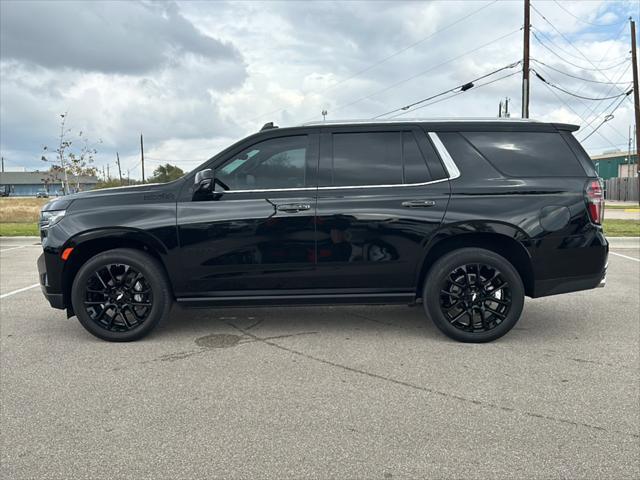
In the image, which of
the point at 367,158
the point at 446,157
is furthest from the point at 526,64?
the point at 367,158

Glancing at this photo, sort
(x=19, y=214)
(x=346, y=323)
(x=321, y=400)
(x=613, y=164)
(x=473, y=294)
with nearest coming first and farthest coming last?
(x=321, y=400) < (x=473, y=294) < (x=346, y=323) < (x=19, y=214) < (x=613, y=164)

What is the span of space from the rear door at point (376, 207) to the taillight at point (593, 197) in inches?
47.9

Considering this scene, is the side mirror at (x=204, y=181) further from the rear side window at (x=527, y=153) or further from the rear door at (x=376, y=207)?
the rear side window at (x=527, y=153)

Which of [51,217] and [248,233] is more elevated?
[51,217]

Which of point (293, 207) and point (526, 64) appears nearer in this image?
point (293, 207)

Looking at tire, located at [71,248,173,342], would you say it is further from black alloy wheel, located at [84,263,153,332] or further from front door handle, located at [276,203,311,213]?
front door handle, located at [276,203,311,213]

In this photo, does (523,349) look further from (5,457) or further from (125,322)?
(5,457)

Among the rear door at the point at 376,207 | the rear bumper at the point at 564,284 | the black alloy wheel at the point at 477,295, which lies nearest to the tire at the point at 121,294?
the rear door at the point at 376,207

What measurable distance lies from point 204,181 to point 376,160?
1.52 metres

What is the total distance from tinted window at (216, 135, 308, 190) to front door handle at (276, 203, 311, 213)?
0.65ft

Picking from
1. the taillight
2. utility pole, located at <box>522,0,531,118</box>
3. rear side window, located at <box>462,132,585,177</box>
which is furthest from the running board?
utility pole, located at <box>522,0,531,118</box>

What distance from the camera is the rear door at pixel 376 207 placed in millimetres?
4277

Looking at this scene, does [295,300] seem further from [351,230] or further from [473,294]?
[473,294]

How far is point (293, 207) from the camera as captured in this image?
4277 millimetres
